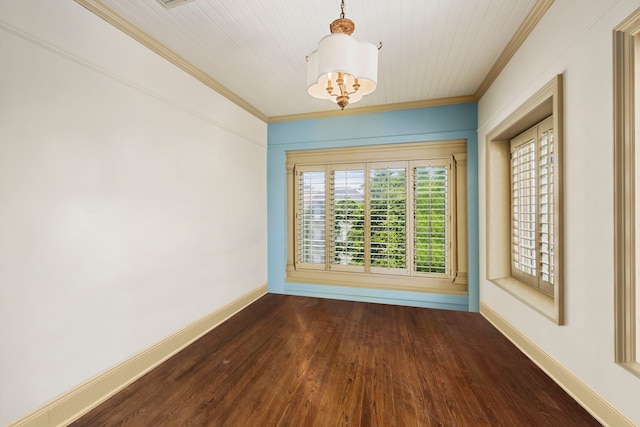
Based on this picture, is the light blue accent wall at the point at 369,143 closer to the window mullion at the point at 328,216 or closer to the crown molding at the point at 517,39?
the window mullion at the point at 328,216

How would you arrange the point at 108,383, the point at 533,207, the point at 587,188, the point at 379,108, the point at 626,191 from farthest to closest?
the point at 379,108 → the point at 533,207 → the point at 108,383 → the point at 587,188 → the point at 626,191

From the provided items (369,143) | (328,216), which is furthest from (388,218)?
(369,143)

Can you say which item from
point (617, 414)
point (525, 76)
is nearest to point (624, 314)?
point (617, 414)

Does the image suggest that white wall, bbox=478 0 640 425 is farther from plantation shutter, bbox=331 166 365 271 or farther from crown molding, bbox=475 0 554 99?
plantation shutter, bbox=331 166 365 271

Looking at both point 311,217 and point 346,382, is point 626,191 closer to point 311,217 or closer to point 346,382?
point 346,382

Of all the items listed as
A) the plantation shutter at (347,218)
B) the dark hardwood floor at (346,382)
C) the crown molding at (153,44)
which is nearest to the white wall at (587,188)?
the dark hardwood floor at (346,382)

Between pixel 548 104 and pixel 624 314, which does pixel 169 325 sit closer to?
pixel 624 314

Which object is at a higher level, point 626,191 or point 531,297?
point 626,191

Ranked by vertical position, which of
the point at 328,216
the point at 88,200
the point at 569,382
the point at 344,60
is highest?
the point at 344,60

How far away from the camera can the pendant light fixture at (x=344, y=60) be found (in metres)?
1.39

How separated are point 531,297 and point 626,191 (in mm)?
1319

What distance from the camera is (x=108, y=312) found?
181cm

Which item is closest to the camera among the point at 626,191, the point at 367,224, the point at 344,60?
the point at 626,191

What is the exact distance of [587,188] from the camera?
1.50 metres
